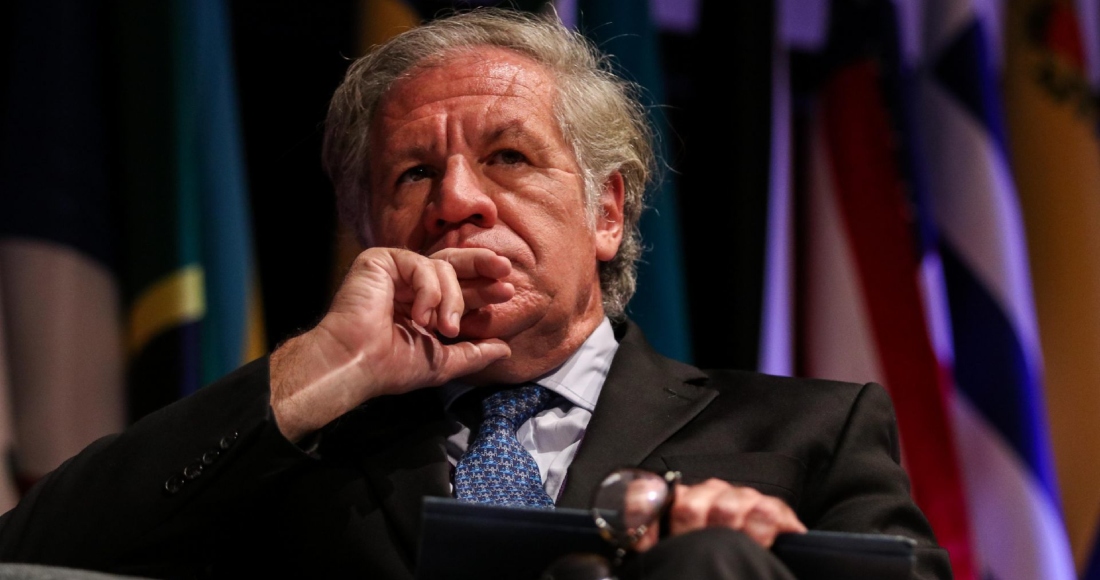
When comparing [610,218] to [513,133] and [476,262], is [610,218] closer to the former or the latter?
[513,133]

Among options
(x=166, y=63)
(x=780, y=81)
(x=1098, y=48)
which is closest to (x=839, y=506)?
(x=780, y=81)

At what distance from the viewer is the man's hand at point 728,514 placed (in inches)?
43.5

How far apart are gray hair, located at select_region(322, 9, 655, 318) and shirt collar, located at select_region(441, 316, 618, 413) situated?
24cm

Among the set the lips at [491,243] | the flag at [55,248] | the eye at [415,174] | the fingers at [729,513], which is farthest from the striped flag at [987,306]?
the flag at [55,248]

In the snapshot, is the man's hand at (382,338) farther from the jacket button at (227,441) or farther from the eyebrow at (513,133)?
the eyebrow at (513,133)

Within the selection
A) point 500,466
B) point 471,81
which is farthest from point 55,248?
point 500,466

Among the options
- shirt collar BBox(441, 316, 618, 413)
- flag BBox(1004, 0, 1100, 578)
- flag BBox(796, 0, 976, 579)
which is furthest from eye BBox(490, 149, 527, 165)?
flag BBox(1004, 0, 1100, 578)

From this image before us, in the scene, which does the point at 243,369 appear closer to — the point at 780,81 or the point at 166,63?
the point at 166,63

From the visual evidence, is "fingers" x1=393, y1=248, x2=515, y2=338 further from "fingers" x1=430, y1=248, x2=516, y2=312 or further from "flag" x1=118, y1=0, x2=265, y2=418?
"flag" x1=118, y1=0, x2=265, y2=418

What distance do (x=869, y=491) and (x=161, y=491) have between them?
3.36 feet

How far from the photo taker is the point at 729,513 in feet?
3.66

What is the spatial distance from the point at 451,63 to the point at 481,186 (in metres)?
0.29

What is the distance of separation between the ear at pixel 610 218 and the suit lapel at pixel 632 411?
188 mm

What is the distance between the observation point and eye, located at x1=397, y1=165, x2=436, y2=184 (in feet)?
6.37
